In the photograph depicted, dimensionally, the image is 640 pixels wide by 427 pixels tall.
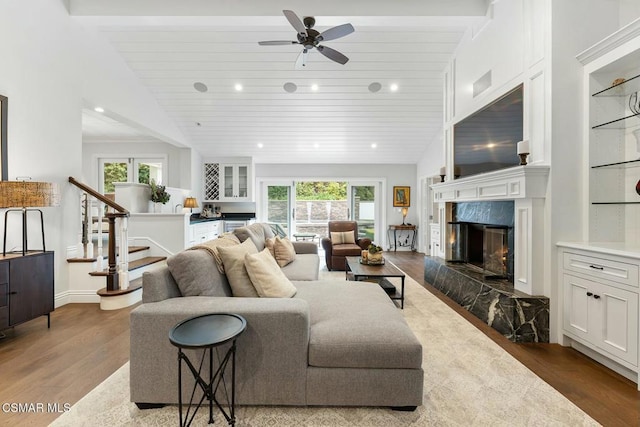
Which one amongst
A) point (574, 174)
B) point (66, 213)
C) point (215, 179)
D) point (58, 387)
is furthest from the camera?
point (215, 179)

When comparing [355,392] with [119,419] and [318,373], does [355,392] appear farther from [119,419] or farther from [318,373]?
[119,419]

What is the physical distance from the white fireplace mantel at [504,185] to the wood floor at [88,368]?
133 cm

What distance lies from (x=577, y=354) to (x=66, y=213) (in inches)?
208

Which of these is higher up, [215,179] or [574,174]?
[215,179]

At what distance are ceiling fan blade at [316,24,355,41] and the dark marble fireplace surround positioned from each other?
8.18 feet

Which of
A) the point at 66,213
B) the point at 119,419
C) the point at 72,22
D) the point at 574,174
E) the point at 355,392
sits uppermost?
the point at 72,22

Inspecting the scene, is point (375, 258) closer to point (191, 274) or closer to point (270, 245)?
point (270, 245)

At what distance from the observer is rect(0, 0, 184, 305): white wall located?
293cm

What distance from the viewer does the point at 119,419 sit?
1.62 metres

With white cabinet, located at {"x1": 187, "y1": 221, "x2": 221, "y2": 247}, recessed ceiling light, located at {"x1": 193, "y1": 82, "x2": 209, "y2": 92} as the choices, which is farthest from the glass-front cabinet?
recessed ceiling light, located at {"x1": 193, "y1": 82, "x2": 209, "y2": 92}

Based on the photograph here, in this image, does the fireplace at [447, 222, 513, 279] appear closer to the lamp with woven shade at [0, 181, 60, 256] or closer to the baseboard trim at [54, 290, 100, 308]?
the lamp with woven shade at [0, 181, 60, 256]

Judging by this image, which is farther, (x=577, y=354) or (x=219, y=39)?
(x=219, y=39)

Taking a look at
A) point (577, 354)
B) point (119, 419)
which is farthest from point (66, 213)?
point (577, 354)

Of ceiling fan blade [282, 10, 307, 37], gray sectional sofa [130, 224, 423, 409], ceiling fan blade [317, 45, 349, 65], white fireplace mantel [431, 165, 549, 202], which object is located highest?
ceiling fan blade [282, 10, 307, 37]
